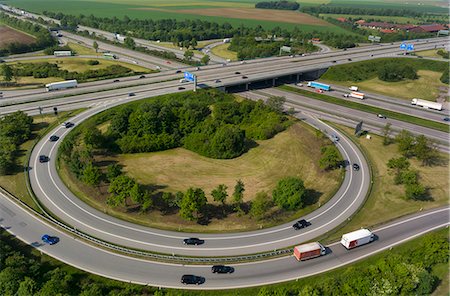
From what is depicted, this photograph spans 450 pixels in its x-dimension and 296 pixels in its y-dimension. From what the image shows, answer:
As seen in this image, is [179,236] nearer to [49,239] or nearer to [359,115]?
[49,239]

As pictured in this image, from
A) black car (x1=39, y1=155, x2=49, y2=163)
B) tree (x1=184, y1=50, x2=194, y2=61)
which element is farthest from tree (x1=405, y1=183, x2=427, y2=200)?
tree (x1=184, y1=50, x2=194, y2=61)

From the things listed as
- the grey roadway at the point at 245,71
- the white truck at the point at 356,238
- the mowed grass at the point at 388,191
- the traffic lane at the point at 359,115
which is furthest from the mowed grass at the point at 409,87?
the white truck at the point at 356,238

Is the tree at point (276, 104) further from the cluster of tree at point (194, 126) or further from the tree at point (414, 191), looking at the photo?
the tree at point (414, 191)

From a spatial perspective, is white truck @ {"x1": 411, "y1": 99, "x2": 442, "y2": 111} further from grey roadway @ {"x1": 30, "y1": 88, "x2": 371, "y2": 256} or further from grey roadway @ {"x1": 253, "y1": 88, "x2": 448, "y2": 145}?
grey roadway @ {"x1": 30, "y1": 88, "x2": 371, "y2": 256}

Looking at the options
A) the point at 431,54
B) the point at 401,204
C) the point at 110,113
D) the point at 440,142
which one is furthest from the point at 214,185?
the point at 431,54

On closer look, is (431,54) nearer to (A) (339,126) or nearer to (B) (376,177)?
(A) (339,126)

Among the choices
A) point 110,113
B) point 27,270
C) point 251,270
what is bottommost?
point 251,270
